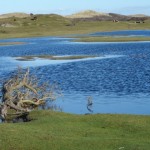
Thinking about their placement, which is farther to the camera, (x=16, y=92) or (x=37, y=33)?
(x=37, y=33)

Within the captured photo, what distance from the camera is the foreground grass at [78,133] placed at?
22016mm

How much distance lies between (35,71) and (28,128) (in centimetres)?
3618

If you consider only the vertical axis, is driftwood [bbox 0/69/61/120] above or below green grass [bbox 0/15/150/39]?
above

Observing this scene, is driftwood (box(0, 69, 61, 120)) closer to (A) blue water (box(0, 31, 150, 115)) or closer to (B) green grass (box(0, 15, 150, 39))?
(A) blue water (box(0, 31, 150, 115))

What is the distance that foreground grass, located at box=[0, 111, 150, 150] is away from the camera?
72.2 ft

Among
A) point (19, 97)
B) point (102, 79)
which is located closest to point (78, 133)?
point (19, 97)

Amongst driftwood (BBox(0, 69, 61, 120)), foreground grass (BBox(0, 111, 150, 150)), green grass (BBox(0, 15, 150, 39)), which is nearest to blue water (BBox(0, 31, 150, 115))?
driftwood (BBox(0, 69, 61, 120))

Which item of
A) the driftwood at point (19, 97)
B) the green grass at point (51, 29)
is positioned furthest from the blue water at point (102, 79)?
the green grass at point (51, 29)

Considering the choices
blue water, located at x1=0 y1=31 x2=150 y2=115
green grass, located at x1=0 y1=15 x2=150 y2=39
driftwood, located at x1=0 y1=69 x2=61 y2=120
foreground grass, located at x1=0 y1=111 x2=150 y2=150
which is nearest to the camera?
foreground grass, located at x1=0 y1=111 x2=150 y2=150

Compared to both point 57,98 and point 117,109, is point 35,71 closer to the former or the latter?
point 57,98

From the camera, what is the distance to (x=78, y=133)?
25.2 meters

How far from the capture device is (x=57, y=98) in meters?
42.8

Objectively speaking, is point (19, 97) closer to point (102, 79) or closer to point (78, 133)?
point (78, 133)

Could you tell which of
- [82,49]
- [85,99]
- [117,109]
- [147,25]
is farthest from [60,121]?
[147,25]
